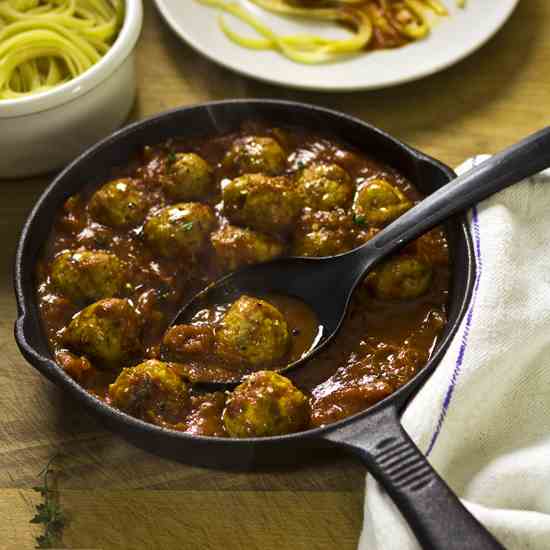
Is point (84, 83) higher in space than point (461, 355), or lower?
higher

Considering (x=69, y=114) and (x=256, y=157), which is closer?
(x=256, y=157)

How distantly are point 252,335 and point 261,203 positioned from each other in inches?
27.2

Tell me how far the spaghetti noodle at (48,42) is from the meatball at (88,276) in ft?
4.23

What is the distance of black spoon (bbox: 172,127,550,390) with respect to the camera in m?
3.79

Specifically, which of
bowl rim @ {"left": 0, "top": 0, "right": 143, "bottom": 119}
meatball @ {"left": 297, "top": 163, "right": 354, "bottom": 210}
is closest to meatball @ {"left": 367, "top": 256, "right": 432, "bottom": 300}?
Answer: meatball @ {"left": 297, "top": 163, "right": 354, "bottom": 210}

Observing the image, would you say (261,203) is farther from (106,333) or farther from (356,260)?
(106,333)

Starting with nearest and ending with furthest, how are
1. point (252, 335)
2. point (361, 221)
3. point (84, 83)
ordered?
point (252, 335)
point (361, 221)
point (84, 83)

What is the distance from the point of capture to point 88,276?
12.6 ft

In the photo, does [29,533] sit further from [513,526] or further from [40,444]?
[513,526]

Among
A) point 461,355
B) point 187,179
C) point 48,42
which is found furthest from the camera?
point 48,42

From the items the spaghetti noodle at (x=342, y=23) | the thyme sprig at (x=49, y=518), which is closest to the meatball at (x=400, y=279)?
the thyme sprig at (x=49, y=518)

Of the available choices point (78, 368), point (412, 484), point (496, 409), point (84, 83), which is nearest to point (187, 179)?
point (84, 83)

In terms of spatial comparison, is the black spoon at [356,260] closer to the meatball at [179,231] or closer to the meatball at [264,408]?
the meatball at [179,231]

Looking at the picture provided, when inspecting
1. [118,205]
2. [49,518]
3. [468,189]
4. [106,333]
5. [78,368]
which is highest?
[468,189]
